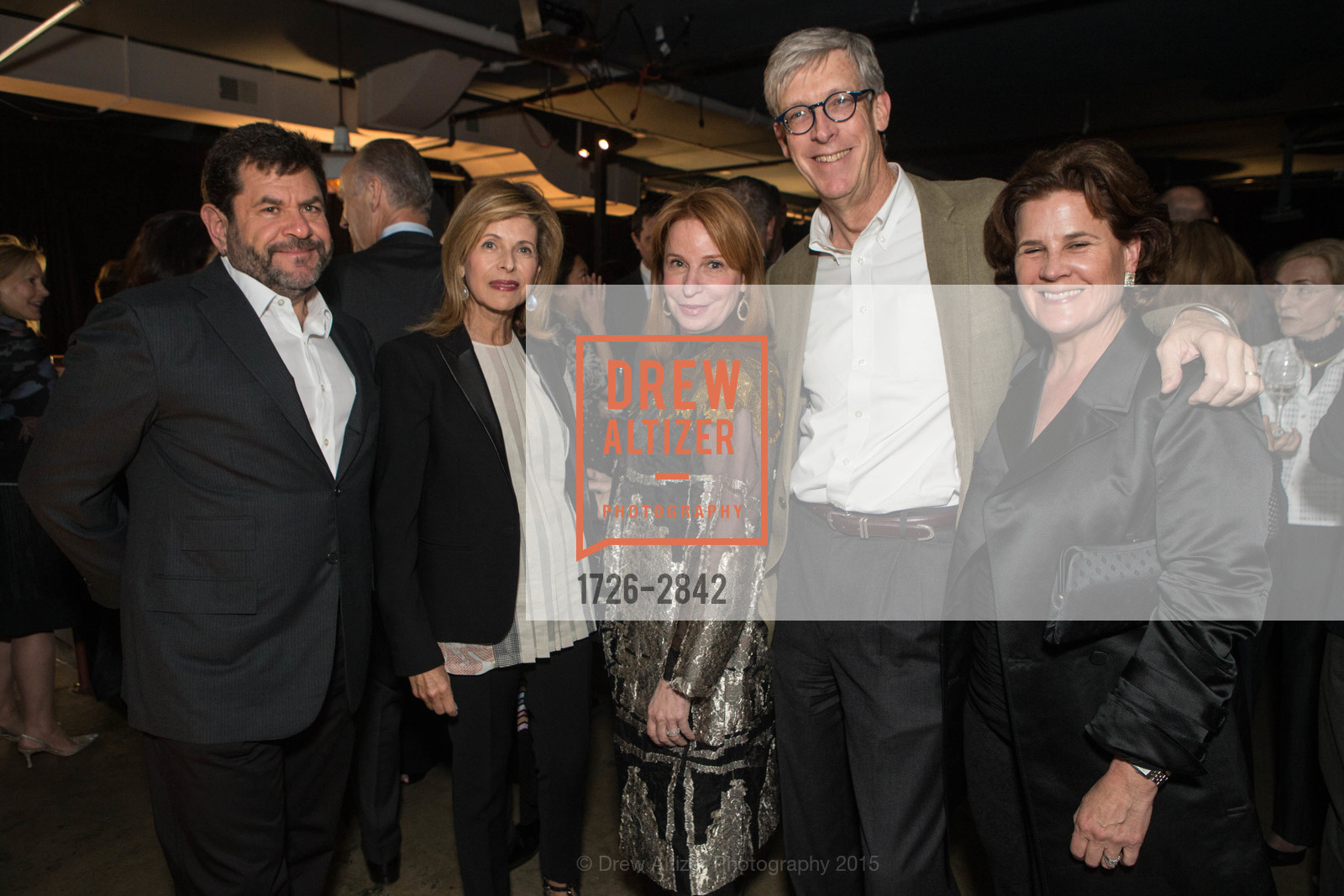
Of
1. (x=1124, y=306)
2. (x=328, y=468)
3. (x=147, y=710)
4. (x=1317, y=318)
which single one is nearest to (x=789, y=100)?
(x=1124, y=306)

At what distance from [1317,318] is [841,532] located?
2393 millimetres

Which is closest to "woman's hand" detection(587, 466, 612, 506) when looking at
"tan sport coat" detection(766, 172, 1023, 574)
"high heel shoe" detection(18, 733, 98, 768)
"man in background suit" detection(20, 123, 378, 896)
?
"tan sport coat" detection(766, 172, 1023, 574)

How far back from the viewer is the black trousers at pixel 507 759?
6.77 feet

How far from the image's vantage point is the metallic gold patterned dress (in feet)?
6.17

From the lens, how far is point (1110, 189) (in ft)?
4.92

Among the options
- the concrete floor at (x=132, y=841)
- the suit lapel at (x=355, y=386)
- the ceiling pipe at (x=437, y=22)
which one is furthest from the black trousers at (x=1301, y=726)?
the ceiling pipe at (x=437, y=22)

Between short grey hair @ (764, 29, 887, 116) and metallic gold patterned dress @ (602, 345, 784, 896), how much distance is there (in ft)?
2.23

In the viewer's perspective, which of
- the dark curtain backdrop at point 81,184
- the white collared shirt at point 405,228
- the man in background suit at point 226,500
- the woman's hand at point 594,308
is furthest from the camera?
the dark curtain backdrop at point 81,184

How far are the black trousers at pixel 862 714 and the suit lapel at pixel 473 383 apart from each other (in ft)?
2.45

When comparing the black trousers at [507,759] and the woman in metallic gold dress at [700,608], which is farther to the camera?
the black trousers at [507,759]

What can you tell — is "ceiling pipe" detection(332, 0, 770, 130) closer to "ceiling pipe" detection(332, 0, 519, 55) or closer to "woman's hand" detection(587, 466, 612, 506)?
"ceiling pipe" detection(332, 0, 519, 55)

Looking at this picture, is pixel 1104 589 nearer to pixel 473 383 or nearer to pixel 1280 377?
pixel 473 383

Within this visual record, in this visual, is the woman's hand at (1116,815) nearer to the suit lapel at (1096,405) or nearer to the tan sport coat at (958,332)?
the suit lapel at (1096,405)

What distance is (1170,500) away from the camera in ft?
4.33
